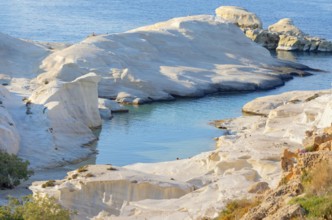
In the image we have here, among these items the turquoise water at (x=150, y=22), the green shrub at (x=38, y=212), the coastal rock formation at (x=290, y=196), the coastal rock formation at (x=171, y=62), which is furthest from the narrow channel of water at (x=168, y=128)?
the coastal rock formation at (x=290, y=196)

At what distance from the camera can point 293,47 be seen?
310 feet

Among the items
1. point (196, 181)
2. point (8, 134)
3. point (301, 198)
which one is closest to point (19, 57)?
point (8, 134)

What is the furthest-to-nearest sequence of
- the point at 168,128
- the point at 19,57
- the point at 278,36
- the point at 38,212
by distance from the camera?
the point at 278,36, the point at 19,57, the point at 168,128, the point at 38,212

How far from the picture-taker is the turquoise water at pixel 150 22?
45.9 metres

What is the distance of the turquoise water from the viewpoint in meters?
45.9

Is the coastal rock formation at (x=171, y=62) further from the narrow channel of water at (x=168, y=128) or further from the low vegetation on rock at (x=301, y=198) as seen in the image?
the low vegetation on rock at (x=301, y=198)

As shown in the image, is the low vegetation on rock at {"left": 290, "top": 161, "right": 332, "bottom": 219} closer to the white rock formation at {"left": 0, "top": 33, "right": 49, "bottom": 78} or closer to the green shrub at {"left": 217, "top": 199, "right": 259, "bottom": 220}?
the green shrub at {"left": 217, "top": 199, "right": 259, "bottom": 220}

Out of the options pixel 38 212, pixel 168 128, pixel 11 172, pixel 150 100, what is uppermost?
pixel 38 212

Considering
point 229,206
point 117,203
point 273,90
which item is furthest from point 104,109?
point 229,206

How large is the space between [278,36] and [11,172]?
66952 mm

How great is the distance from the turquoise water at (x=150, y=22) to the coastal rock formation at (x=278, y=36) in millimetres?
2975

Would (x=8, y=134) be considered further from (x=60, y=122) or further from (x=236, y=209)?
(x=236, y=209)

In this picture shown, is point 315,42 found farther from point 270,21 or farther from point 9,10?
point 9,10

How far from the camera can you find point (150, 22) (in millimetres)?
117000
